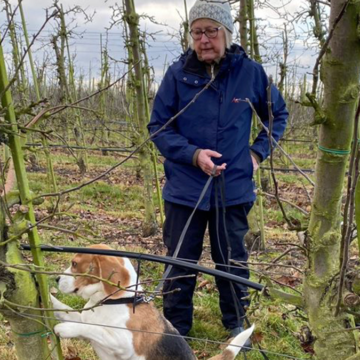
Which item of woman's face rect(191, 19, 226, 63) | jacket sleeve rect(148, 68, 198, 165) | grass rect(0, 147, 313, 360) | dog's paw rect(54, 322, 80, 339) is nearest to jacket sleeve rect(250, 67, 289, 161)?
woman's face rect(191, 19, 226, 63)

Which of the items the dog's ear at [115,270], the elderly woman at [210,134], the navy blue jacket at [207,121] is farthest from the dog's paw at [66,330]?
the navy blue jacket at [207,121]

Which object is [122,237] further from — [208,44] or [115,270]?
[208,44]

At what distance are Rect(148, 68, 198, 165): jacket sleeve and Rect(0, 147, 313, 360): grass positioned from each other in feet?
2.78

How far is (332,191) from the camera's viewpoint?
58.4 inches

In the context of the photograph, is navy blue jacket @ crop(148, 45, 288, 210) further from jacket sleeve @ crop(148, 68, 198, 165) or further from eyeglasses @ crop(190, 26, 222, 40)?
eyeglasses @ crop(190, 26, 222, 40)

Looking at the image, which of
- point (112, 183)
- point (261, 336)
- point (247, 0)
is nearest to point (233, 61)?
point (261, 336)

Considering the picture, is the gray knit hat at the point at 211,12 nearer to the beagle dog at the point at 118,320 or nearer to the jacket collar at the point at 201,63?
the jacket collar at the point at 201,63

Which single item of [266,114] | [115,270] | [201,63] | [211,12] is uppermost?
[211,12]

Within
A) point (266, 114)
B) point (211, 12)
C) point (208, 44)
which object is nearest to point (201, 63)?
point (208, 44)

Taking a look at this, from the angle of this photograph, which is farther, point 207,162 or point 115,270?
point 207,162

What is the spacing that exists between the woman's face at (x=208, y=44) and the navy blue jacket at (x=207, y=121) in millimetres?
66

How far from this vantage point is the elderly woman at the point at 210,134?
330cm

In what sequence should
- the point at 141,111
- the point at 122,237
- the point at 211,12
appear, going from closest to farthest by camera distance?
the point at 211,12 < the point at 141,111 < the point at 122,237

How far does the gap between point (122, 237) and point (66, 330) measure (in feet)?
15.3
